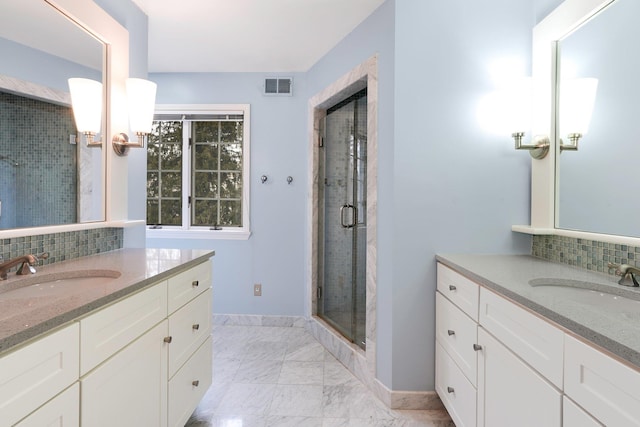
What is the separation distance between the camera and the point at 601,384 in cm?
80

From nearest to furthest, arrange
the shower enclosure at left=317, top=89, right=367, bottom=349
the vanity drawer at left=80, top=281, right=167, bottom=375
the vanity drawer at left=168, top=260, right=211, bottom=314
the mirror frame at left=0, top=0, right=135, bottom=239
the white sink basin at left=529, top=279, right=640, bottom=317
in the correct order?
the vanity drawer at left=80, top=281, right=167, bottom=375 < the white sink basin at left=529, top=279, right=640, bottom=317 < the vanity drawer at left=168, top=260, right=211, bottom=314 < the mirror frame at left=0, top=0, right=135, bottom=239 < the shower enclosure at left=317, top=89, right=367, bottom=349

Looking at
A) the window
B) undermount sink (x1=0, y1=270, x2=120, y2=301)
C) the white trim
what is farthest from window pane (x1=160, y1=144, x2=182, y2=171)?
the white trim

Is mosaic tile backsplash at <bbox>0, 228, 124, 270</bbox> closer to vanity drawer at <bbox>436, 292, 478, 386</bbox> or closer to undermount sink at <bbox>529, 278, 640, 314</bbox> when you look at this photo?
vanity drawer at <bbox>436, 292, 478, 386</bbox>

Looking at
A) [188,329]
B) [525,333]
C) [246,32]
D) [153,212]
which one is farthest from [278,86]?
[525,333]

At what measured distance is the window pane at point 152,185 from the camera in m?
3.24

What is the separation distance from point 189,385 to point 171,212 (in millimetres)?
1956

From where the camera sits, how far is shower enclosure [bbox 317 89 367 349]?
8.25ft

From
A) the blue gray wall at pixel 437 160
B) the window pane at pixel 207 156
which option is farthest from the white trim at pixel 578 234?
the window pane at pixel 207 156

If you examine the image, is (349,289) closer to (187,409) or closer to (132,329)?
(187,409)

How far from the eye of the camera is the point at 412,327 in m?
1.91

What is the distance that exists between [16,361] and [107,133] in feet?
4.37

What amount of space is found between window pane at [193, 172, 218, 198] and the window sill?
0.35 m

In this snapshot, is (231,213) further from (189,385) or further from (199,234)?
(189,385)

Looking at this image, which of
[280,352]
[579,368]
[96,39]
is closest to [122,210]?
[96,39]
